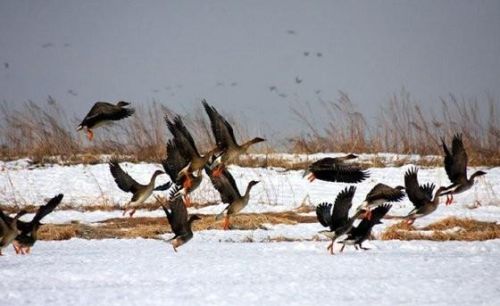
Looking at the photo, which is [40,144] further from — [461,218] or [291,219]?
[461,218]

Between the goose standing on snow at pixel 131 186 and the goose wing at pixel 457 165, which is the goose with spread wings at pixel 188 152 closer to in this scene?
the goose standing on snow at pixel 131 186

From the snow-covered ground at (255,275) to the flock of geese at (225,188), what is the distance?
0.24m

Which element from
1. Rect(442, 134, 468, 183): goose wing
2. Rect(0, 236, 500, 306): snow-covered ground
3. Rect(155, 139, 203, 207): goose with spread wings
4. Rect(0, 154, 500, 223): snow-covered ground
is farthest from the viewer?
Rect(0, 154, 500, 223): snow-covered ground

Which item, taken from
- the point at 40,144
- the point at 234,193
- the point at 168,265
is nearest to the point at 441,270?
the point at 168,265

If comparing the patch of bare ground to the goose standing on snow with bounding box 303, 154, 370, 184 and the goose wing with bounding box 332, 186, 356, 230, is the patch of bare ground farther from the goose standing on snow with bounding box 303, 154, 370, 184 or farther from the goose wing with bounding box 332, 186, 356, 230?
the goose wing with bounding box 332, 186, 356, 230

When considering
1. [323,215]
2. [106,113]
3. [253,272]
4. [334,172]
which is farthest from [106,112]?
[253,272]

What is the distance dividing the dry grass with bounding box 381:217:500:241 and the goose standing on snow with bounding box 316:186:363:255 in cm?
88

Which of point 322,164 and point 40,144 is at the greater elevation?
point 322,164

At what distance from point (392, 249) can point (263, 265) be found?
177 centimetres

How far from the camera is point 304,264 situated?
22.7 ft

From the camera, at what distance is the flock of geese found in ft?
26.4

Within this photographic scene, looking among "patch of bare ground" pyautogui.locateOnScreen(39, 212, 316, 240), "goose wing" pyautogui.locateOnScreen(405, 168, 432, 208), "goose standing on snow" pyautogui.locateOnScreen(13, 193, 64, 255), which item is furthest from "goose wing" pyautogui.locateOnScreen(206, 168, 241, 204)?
"goose standing on snow" pyautogui.locateOnScreen(13, 193, 64, 255)

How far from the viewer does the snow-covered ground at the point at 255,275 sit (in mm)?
5395

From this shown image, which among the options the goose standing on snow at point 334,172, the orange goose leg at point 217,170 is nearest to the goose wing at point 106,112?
the orange goose leg at point 217,170
